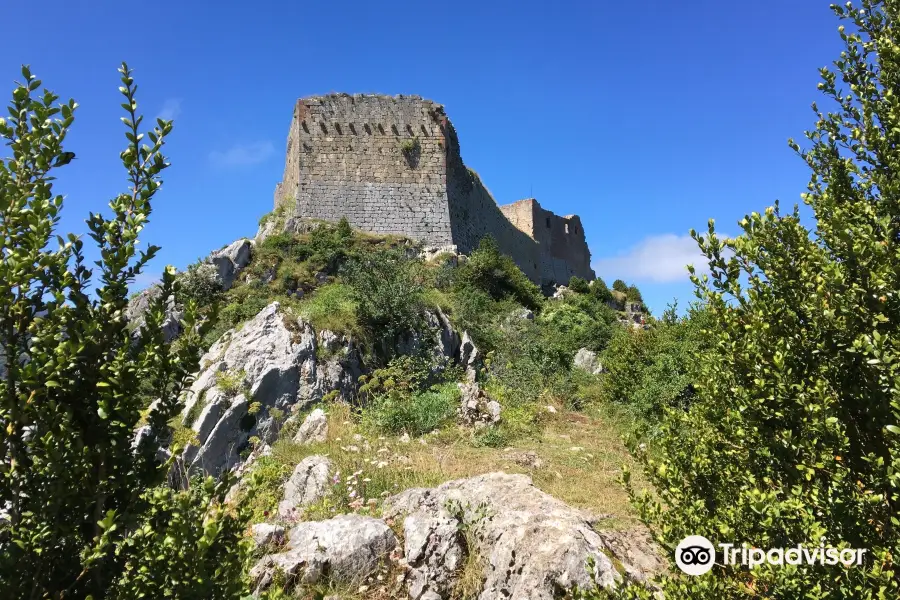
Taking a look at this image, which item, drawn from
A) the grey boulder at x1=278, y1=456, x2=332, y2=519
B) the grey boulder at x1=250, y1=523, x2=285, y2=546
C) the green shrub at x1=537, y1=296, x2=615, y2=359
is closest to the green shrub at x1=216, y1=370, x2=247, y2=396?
the grey boulder at x1=278, y1=456, x2=332, y2=519

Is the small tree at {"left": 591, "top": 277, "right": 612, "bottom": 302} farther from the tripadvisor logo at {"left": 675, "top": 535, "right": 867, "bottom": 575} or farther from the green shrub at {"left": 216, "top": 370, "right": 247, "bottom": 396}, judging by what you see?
the tripadvisor logo at {"left": 675, "top": 535, "right": 867, "bottom": 575}

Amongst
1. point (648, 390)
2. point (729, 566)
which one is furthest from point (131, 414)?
point (648, 390)

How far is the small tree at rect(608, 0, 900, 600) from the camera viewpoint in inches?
77.6

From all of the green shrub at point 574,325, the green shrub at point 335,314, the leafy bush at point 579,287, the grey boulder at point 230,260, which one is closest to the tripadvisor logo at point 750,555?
the green shrub at point 335,314

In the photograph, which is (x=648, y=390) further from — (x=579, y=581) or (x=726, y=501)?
(x=726, y=501)

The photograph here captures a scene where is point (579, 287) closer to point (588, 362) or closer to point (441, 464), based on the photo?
point (588, 362)

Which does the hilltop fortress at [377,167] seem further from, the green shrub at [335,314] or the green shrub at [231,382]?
the green shrub at [231,382]

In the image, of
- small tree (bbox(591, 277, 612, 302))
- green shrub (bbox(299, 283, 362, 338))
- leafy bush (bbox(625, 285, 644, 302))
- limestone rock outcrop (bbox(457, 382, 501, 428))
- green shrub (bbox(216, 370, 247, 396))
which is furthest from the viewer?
leafy bush (bbox(625, 285, 644, 302))

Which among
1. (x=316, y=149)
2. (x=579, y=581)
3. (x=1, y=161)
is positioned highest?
(x=316, y=149)

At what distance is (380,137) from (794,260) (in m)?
20.5

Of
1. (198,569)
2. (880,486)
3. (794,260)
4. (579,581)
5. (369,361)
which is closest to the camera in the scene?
(198,569)

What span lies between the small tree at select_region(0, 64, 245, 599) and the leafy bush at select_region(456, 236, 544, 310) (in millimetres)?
16657

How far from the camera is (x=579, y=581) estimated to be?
11.8ft

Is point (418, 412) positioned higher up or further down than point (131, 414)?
higher up
